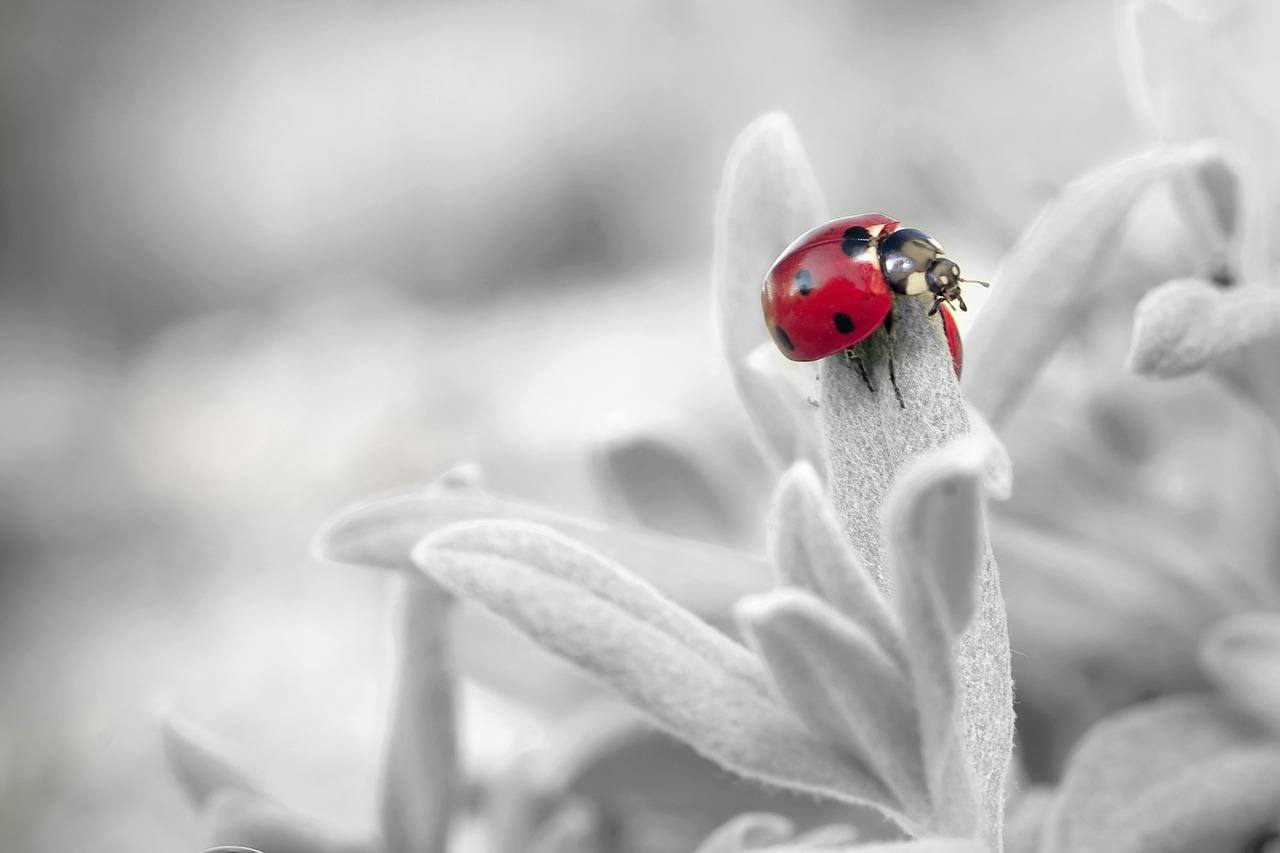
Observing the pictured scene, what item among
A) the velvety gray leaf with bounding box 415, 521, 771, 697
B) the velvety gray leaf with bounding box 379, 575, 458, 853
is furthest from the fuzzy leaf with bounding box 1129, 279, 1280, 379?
the velvety gray leaf with bounding box 379, 575, 458, 853

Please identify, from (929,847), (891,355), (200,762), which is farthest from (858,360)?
(200,762)

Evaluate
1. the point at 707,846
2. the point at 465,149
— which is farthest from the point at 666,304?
the point at 707,846

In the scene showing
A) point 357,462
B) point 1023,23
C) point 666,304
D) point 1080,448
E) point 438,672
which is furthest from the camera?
point 1023,23

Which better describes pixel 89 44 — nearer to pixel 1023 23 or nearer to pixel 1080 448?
pixel 1023 23

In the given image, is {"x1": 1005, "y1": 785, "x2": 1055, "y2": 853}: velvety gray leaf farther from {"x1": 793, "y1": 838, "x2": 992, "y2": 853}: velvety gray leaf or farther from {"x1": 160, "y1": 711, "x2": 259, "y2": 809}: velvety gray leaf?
{"x1": 160, "y1": 711, "x2": 259, "y2": 809}: velvety gray leaf

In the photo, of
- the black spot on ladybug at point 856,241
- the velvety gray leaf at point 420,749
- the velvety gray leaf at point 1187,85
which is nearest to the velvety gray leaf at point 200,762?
the velvety gray leaf at point 420,749
